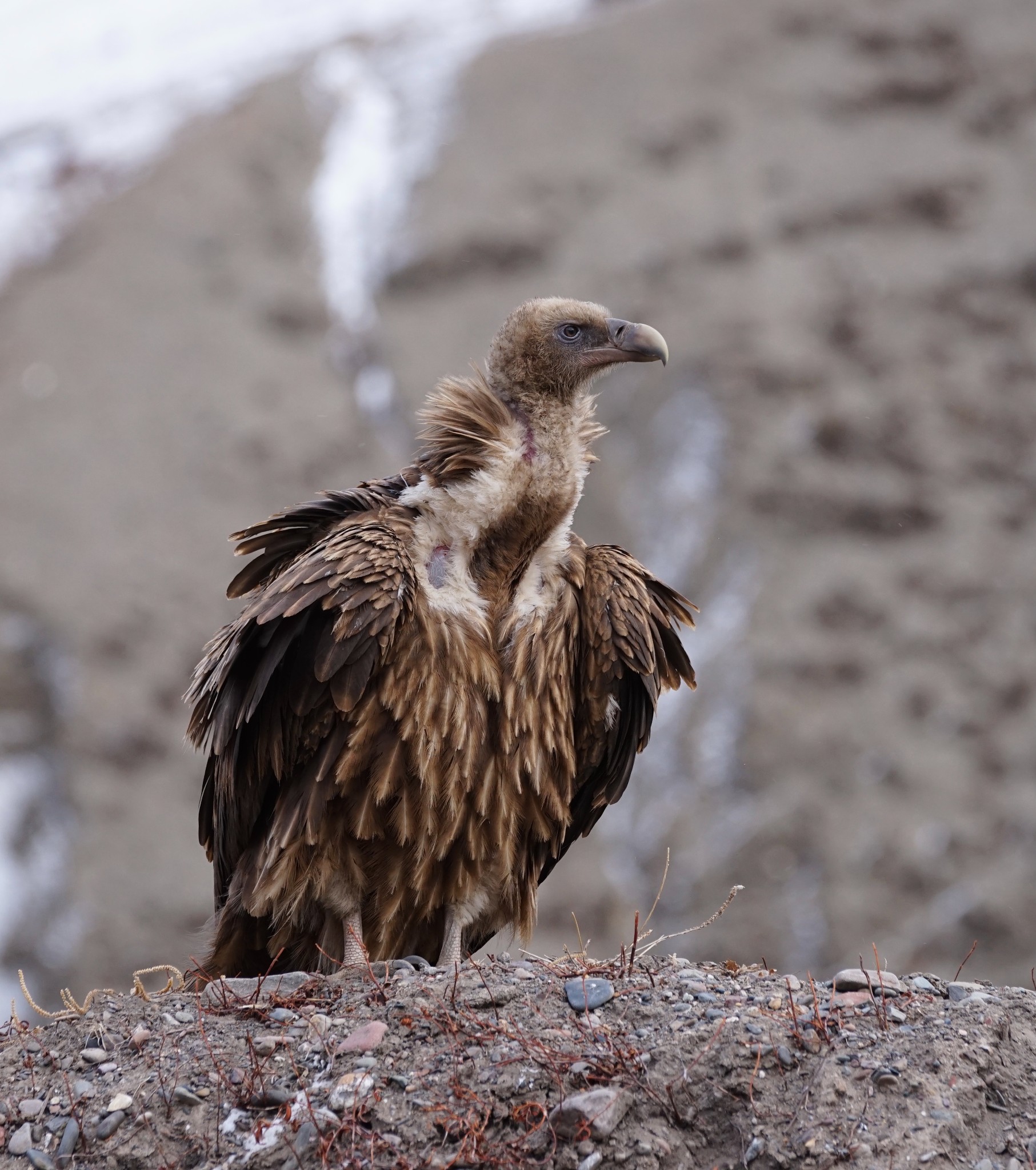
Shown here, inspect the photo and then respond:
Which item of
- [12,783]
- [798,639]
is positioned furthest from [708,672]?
[12,783]

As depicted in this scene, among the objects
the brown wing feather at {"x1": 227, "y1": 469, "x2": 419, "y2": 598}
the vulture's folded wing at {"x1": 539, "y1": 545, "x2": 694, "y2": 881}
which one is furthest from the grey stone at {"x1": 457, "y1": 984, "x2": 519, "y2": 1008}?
the brown wing feather at {"x1": 227, "y1": 469, "x2": 419, "y2": 598}

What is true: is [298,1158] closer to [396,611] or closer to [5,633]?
[396,611]

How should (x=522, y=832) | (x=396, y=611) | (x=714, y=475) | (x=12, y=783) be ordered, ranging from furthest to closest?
(x=714, y=475)
(x=12, y=783)
(x=522, y=832)
(x=396, y=611)

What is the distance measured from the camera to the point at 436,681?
16.9ft

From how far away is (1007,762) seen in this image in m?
25.0

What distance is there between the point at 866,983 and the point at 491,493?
229cm

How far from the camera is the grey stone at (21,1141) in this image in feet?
12.3

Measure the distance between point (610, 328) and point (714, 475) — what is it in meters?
22.9

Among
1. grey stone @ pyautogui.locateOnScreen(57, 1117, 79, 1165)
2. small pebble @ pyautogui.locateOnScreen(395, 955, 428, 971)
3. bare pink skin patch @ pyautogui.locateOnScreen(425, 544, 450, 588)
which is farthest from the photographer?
bare pink skin patch @ pyautogui.locateOnScreen(425, 544, 450, 588)

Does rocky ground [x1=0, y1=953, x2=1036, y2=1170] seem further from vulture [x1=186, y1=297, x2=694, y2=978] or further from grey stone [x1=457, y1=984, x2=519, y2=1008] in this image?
vulture [x1=186, y1=297, x2=694, y2=978]

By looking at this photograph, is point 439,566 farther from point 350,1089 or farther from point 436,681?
point 350,1089

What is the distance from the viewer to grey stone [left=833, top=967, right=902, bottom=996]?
4.23m

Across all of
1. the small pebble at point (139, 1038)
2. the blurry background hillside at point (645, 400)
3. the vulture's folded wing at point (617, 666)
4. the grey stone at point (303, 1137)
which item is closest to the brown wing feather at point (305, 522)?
the vulture's folded wing at point (617, 666)

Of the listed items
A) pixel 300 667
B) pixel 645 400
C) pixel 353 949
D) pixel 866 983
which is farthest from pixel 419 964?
pixel 645 400
